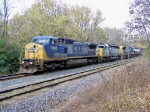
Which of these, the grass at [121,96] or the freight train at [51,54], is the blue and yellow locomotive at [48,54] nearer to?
the freight train at [51,54]

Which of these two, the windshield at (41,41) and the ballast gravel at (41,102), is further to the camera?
the windshield at (41,41)

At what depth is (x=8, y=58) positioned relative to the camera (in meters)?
18.0

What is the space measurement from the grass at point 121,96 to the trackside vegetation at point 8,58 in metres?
11.6

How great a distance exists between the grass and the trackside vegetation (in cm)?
1163

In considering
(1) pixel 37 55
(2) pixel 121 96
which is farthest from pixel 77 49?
(2) pixel 121 96

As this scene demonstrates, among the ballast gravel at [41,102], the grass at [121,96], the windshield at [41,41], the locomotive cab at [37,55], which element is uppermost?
the windshield at [41,41]

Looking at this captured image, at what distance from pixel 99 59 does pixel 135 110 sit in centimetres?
2435

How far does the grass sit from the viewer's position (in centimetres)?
425

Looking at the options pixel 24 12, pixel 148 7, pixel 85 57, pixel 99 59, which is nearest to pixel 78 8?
pixel 24 12

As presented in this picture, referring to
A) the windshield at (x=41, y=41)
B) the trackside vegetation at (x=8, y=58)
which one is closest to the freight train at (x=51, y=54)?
the windshield at (x=41, y=41)

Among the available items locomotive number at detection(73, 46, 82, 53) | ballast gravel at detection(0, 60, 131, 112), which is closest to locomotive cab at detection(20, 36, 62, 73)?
locomotive number at detection(73, 46, 82, 53)

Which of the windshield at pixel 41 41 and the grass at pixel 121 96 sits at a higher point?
the windshield at pixel 41 41

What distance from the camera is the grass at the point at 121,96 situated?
4.25m

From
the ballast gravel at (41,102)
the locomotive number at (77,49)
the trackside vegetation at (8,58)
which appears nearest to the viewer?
the ballast gravel at (41,102)
